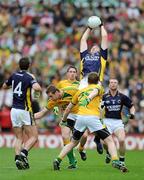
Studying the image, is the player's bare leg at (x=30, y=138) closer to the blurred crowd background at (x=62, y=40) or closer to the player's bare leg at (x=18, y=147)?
the player's bare leg at (x=18, y=147)

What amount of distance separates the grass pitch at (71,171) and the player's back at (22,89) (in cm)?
145

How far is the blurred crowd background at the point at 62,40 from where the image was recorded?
103 feet

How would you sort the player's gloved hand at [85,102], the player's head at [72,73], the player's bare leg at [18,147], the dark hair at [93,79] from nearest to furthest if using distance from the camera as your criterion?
the player's gloved hand at [85,102]
the dark hair at [93,79]
the player's bare leg at [18,147]
the player's head at [72,73]

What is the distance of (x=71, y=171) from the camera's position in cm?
1811

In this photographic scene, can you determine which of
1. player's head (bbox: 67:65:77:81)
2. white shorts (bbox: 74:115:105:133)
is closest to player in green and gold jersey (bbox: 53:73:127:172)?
white shorts (bbox: 74:115:105:133)

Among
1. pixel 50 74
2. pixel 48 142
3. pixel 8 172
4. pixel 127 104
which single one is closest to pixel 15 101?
pixel 8 172

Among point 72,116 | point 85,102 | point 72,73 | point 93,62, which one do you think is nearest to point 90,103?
point 85,102

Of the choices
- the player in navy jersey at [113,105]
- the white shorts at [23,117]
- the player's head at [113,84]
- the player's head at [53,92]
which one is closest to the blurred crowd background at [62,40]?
the player in navy jersey at [113,105]

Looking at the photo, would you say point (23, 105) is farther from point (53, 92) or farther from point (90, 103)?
point (90, 103)

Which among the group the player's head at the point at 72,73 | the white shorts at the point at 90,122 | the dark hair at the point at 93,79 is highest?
the player's head at the point at 72,73

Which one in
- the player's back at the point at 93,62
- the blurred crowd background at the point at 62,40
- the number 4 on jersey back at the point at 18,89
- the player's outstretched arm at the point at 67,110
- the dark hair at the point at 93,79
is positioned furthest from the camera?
the blurred crowd background at the point at 62,40

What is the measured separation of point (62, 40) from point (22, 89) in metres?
15.8

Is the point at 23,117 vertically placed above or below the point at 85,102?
below

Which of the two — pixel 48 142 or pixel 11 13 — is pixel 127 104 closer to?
pixel 48 142
